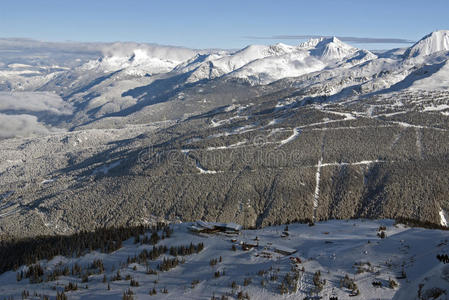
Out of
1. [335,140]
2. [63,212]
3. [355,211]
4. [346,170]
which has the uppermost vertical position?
[335,140]

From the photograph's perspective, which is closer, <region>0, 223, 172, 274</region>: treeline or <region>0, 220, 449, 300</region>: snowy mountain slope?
<region>0, 220, 449, 300</region>: snowy mountain slope

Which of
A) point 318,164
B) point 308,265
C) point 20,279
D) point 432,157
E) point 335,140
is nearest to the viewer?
point 308,265

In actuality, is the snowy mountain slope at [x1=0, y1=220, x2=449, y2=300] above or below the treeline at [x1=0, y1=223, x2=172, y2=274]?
above

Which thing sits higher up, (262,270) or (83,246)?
(262,270)

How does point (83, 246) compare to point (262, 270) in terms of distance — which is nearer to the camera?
point (262, 270)

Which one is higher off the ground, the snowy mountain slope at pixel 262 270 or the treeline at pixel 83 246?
the snowy mountain slope at pixel 262 270

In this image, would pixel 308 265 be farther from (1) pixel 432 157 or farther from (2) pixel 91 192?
(2) pixel 91 192

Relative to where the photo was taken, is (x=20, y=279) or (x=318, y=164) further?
(x=318, y=164)

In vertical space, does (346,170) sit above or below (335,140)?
below

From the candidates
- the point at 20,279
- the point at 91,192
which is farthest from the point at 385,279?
the point at 91,192

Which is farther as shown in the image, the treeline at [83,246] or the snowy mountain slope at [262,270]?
the treeline at [83,246]

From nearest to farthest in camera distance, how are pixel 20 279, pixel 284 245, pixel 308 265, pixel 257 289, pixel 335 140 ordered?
1. pixel 257 289
2. pixel 308 265
3. pixel 20 279
4. pixel 284 245
5. pixel 335 140
